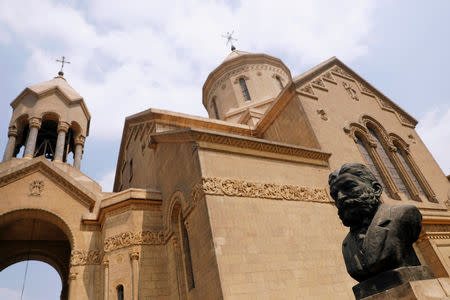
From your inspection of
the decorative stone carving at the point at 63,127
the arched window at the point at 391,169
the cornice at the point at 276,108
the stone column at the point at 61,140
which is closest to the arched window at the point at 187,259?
the cornice at the point at 276,108

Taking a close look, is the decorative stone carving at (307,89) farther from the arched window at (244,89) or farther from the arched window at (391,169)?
the arched window at (244,89)

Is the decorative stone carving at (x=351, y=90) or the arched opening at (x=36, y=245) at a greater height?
the decorative stone carving at (x=351, y=90)

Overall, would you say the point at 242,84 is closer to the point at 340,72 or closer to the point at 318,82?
the point at 340,72

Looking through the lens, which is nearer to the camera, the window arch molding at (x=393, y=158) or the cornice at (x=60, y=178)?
the cornice at (x=60, y=178)

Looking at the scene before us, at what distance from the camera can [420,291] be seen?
8.04 ft

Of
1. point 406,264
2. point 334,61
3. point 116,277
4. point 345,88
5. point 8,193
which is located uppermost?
point 334,61

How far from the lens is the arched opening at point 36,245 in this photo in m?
12.3

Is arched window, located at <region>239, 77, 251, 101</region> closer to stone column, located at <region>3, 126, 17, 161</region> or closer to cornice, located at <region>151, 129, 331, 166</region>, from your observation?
cornice, located at <region>151, 129, 331, 166</region>

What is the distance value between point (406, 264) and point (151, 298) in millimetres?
7500

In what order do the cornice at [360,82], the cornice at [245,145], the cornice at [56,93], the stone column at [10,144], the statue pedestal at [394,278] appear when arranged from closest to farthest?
1. the statue pedestal at [394,278]
2. the cornice at [245,145]
3. the cornice at [360,82]
4. the stone column at [10,144]
5. the cornice at [56,93]

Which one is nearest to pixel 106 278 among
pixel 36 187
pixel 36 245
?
pixel 36 187

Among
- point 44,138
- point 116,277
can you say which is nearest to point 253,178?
point 116,277

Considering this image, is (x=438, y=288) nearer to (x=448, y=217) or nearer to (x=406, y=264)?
(x=406, y=264)

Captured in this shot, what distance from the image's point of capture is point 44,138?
62.0 ft
